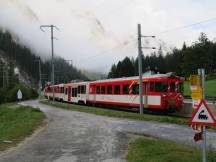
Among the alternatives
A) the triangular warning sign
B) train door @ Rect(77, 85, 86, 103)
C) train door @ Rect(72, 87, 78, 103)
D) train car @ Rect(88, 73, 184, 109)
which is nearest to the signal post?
the triangular warning sign

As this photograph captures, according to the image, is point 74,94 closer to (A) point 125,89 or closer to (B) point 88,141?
(A) point 125,89

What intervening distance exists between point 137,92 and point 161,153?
20.2 meters

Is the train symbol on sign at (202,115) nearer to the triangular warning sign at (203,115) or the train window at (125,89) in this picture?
the triangular warning sign at (203,115)

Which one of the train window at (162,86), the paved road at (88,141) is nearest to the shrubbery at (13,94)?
the train window at (162,86)

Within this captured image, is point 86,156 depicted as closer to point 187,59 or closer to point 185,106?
point 185,106

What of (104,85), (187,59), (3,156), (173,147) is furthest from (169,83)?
(187,59)

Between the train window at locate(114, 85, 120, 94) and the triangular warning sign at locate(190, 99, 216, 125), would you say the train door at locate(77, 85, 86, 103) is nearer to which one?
the train window at locate(114, 85, 120, 94)

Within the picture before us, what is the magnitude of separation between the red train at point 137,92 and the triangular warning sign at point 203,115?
20.2m

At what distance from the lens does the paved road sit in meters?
12.0

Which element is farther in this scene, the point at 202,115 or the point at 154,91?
the point at 154,91

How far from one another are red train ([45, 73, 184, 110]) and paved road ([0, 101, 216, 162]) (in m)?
8.77

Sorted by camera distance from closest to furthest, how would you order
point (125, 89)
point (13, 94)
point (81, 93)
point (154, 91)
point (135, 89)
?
point (154, 91)
point (135, 89)
point (125, 89)
point (81, 93)
point (13, 94)

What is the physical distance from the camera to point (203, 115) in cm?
875

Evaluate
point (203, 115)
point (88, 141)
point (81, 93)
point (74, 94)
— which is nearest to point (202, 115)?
point (203, 115)
